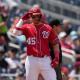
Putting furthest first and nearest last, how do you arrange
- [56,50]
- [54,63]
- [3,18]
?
[3,18], [56,50], [54,63]

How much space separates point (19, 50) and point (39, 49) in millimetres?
5406

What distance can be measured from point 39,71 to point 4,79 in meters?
3.61

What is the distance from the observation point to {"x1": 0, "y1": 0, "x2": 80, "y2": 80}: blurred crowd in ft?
40.7

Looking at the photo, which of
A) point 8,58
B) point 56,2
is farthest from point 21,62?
point 56,2

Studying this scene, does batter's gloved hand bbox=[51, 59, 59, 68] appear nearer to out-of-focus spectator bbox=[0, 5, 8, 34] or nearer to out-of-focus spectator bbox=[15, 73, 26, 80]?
out-of-focus spectator bbox=[15, 73, 26, 80]

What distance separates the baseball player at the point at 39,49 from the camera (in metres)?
8.23

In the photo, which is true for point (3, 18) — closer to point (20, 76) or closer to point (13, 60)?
point (13, 60)

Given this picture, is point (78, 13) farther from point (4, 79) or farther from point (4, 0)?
point (4, 79)

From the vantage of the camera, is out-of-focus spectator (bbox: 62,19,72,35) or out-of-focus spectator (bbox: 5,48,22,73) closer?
out-of-focus spectator (bbox: 5,48,22,73)

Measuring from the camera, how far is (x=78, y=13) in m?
18.4

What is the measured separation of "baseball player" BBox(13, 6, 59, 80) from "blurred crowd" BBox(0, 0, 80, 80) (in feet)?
9.90

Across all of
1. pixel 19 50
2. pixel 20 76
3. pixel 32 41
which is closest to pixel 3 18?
pixel 19 50

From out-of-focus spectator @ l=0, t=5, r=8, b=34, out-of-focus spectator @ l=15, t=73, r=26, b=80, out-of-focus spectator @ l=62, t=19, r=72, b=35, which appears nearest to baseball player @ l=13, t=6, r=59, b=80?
out-of-focus spectator @ l=15, t=73, r=26, b=80

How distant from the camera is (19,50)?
13594 mm
